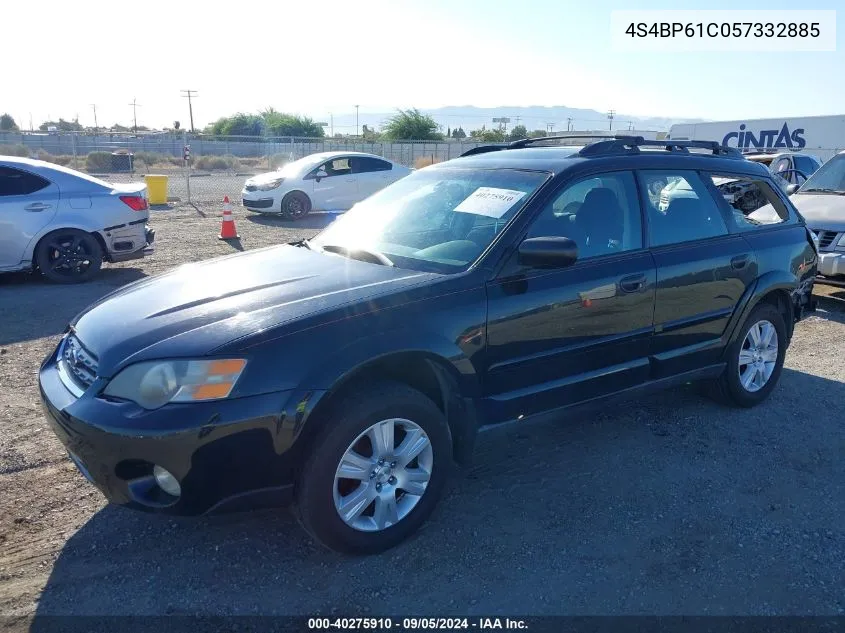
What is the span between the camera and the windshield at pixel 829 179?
9.25 m

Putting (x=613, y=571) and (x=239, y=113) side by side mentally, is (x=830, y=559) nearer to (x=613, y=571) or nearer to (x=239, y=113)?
(x=613, y=571)

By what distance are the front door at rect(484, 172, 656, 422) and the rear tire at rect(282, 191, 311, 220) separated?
12.1 metres

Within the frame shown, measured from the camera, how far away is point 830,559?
3.22m

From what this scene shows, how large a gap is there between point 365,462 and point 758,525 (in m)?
2.05

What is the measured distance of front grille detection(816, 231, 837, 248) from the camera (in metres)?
8.02

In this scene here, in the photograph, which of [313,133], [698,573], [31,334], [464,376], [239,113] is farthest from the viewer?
[239,113]

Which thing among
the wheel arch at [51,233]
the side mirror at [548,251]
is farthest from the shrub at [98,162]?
the side mirror at [548,251]

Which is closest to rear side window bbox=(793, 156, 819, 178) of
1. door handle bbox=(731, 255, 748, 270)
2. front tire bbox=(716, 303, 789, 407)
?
front tire bbox=(716, 303, 789, 407)

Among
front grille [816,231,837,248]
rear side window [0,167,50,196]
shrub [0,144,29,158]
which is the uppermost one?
shrub [0,144,29,158]

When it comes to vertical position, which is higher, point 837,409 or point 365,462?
point 365,462

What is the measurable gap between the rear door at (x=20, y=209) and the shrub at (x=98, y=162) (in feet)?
94.4

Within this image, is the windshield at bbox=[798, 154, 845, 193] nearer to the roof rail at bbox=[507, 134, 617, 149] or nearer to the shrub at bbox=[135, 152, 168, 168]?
the roof rail at bbox=[507, 134, 617, 149]

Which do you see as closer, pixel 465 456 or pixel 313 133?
pixel 465 456

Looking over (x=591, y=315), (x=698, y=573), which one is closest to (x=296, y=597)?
(x=698, y=573)
